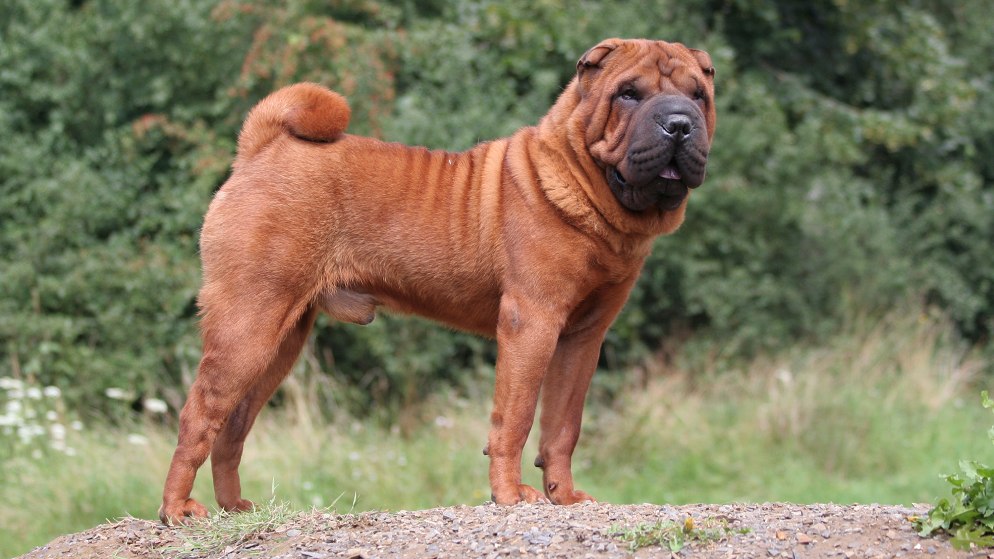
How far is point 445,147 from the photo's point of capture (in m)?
10.4

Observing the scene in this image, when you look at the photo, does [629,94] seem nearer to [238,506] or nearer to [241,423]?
[241,423]

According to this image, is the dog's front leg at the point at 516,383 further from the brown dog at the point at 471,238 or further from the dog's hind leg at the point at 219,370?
the dog's hind leg at the point at 219,370

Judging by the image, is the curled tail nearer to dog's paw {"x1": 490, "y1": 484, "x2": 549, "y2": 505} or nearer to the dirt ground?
the dirt ground

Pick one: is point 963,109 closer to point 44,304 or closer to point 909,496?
point 909,496

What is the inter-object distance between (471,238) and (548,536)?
5.42ft

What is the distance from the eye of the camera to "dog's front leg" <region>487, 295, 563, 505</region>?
4.90m

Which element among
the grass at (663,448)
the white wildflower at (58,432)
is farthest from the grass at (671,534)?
the white wildflower at (58,432)

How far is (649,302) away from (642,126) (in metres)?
7.17

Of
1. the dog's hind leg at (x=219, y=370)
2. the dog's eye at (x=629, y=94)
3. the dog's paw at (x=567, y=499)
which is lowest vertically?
the dog's paw at (x=567, y=499)

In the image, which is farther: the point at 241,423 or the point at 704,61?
the point at 241,423

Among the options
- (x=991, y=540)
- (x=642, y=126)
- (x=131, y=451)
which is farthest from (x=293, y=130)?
(x=131, y=451)

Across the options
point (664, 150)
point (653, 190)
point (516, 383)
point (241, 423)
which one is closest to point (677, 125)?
point (664, 150)

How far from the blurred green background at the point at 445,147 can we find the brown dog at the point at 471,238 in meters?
3.38

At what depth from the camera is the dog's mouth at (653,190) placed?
16.1 feet
